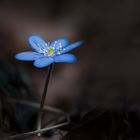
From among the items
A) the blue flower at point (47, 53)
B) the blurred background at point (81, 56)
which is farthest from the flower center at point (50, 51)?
the blurred background at point (81, 56)

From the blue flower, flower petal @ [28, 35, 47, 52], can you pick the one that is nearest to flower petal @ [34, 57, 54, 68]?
the blue flower

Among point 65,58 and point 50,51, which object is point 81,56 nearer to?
point 50,51

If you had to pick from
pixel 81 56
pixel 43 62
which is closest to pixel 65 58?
pixel 43 62

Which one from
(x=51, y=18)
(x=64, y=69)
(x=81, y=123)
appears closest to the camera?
(x=81, y=123)

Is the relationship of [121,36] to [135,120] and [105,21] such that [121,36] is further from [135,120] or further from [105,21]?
[135,120]

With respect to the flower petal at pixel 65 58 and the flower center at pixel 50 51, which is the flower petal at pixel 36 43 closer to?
the flower center at pixel 50 51

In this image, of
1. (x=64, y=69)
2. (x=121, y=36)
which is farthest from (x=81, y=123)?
(x=121, y=36)
